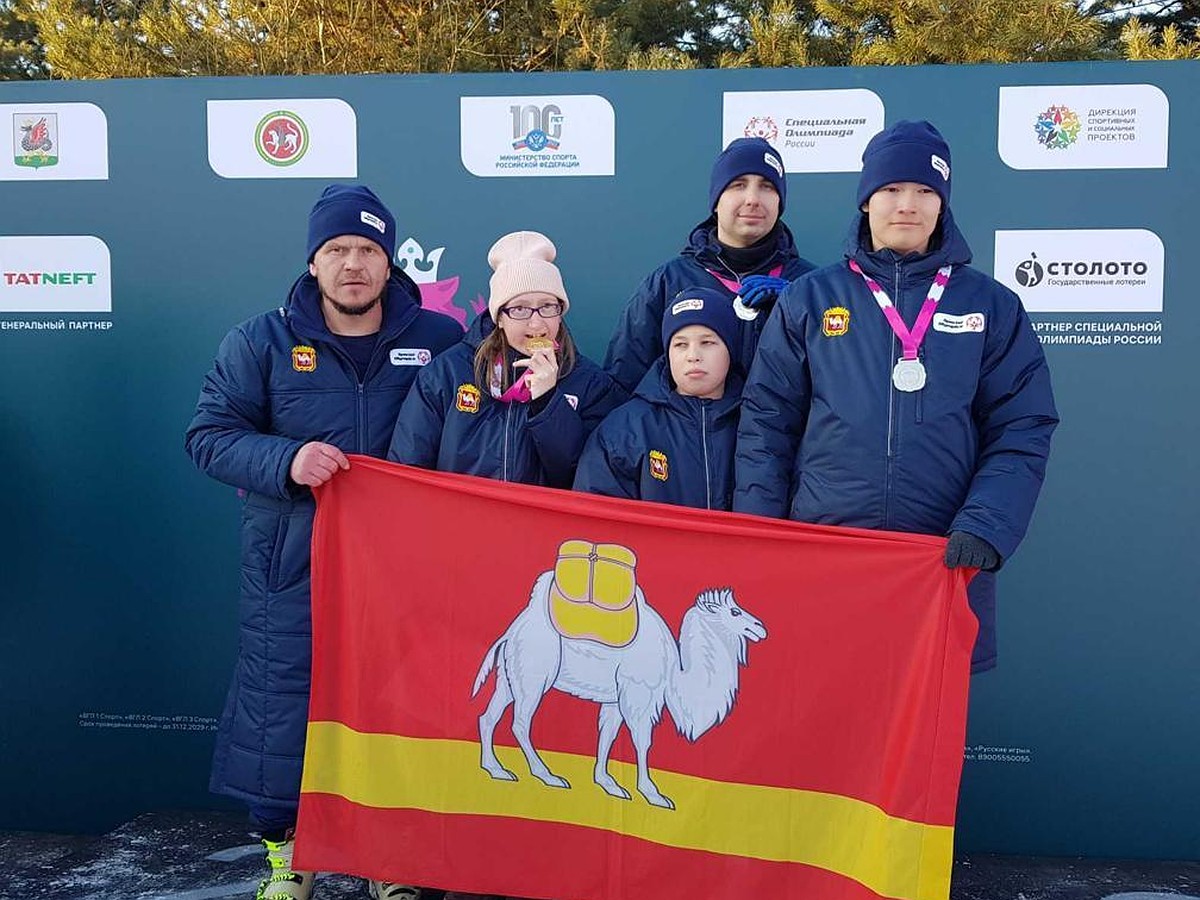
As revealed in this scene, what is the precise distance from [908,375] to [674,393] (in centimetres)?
54

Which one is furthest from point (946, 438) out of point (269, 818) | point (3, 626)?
point (3, 626)

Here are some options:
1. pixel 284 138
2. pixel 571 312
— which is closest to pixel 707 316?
pixel 571 312

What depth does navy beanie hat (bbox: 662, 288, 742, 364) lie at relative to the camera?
8.46ft

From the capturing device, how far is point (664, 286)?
3.03 meters

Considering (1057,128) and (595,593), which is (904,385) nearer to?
(595,593)

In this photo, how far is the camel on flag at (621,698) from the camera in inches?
93.3

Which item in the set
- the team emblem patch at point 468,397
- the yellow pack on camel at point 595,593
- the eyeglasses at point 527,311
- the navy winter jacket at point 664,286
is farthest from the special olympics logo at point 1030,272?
the team emblem patch at point 468,397

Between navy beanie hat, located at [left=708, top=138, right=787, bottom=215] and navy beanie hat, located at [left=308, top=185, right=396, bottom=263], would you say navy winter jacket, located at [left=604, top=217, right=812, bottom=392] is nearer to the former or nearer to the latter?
navy beanie hat, located at [left=708, top=138, right=787, bottom=215]

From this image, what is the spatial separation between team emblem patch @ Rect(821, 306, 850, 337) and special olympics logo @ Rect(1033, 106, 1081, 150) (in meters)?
1.39

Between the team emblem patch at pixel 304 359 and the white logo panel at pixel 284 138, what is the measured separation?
1.09 metres

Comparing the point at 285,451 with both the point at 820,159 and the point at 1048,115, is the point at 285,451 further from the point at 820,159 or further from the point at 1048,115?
the point at 1048,115

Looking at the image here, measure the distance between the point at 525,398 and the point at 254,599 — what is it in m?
0.83

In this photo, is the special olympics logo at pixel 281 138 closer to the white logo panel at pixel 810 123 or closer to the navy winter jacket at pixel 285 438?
the navy winter jacket at pixel 285 438

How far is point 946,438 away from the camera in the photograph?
234 centimetres
